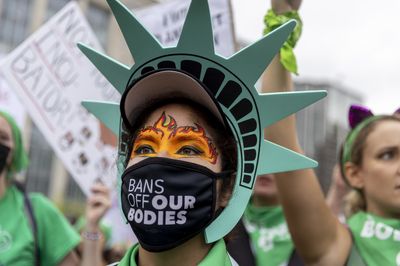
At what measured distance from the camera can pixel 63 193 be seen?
44.6 m

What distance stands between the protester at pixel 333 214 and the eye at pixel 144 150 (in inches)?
23.6

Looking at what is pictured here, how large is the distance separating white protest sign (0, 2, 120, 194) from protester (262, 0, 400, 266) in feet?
6.39

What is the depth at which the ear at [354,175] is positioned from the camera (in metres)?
2.19

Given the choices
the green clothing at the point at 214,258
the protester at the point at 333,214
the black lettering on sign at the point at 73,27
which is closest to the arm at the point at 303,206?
the protester at the point at 333,214

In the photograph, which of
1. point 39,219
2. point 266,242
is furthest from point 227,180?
point 39,219

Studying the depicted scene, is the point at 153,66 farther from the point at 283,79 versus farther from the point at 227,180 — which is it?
the point at 283,79

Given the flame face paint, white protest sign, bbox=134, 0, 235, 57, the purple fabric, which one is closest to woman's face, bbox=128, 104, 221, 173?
the flame face paint

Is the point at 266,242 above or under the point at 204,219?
under

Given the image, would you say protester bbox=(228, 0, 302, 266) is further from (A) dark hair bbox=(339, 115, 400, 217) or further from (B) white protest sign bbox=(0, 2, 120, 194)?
(B) white protest sign bbox=(0, 2, 120, 194)

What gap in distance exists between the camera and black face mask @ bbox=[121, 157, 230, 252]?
4.72 feet

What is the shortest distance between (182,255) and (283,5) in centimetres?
101

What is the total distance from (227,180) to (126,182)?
0.30 metres

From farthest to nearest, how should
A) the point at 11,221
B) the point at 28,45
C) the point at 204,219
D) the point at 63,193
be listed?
1. the point at 63,193
2. the point at 28,45
3. the point at 11,221
4. the point at 204,219

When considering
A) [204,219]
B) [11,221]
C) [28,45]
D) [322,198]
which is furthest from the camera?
[28,45]
